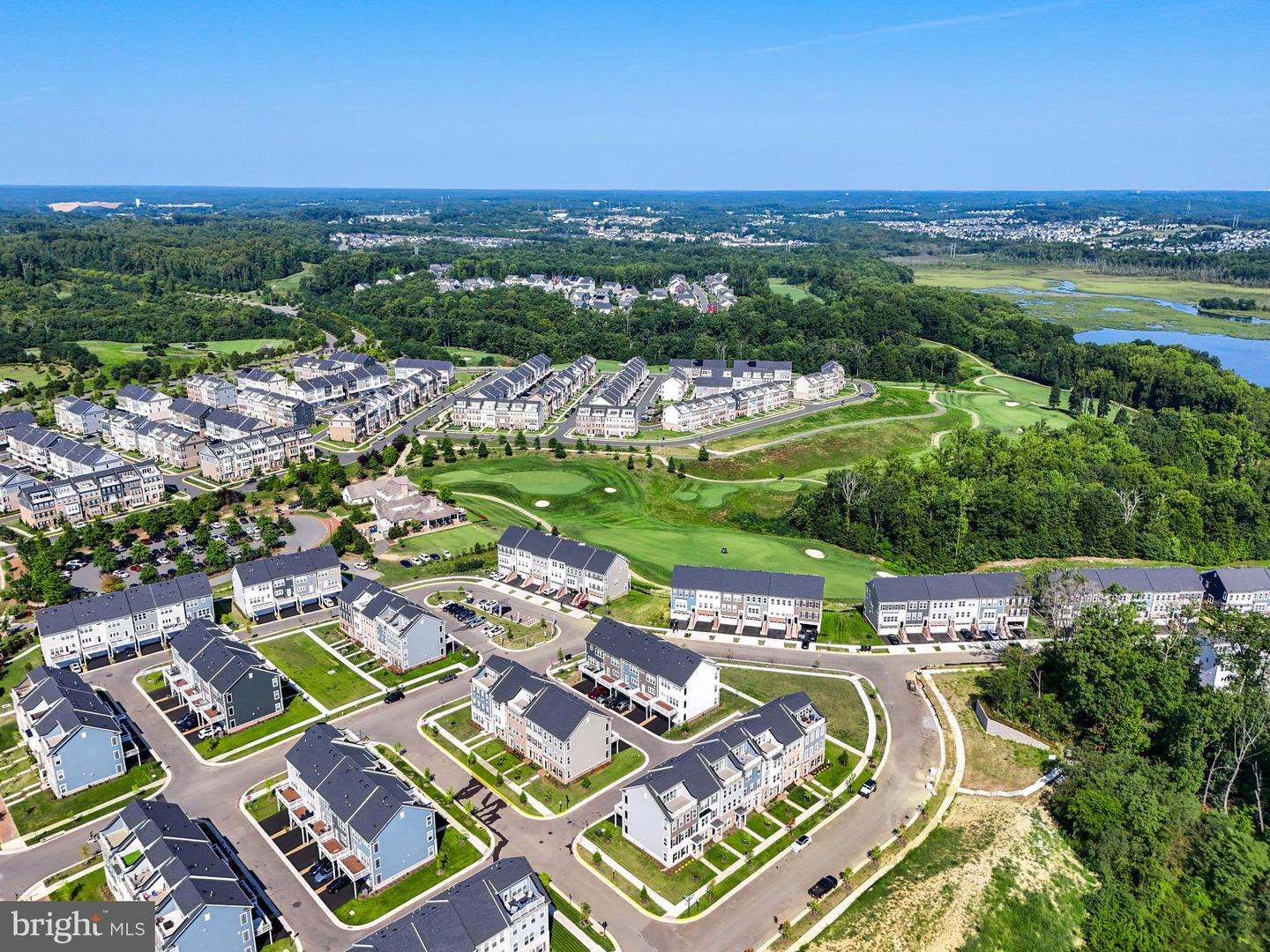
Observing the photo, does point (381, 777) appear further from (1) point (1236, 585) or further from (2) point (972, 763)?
(1) point (1236, 585)

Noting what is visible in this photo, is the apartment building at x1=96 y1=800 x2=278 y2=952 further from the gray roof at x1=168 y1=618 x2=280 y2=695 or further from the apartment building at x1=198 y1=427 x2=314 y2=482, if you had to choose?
the apartment building at x1=198 y1=427 x2=314 y2=482

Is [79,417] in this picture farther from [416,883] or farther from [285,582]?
[416,883]

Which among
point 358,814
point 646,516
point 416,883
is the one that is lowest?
point 416,883

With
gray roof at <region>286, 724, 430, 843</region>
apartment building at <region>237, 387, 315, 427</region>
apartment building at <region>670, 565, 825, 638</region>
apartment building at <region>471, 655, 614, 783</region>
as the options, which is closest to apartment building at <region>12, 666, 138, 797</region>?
gray roof at <region>286, 724, 430, 843</region>

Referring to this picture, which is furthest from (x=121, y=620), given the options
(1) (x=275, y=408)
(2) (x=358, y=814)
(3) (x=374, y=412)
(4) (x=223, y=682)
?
(1) (x=275, y=408)

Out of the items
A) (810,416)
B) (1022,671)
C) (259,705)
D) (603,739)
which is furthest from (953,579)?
(810,416)
